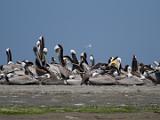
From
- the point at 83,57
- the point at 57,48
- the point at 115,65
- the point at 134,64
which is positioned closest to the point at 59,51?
the point at 57,48

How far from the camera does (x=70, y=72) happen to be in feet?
118

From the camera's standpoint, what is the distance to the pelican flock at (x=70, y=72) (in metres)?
33.0

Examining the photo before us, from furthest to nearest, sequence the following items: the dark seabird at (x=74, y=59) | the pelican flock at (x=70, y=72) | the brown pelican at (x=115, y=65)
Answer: the dark seabird at (x=74, y=59) < the brown pelican at (x=115, y=65) < the pelican flock at (x=70, y=72)

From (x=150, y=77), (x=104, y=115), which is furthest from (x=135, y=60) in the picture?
(x=104, y=115)

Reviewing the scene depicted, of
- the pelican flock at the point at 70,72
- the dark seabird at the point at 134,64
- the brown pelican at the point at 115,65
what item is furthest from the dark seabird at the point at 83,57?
the dark seabird at the point at 134,64

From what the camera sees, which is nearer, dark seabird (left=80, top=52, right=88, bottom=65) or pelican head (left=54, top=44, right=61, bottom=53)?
pelican head (left=54, top=44, right=61, bottom=53)

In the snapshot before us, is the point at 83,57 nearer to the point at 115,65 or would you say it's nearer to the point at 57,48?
the point at 57,48

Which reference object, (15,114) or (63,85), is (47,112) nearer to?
(15,114)

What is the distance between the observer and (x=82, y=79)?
33594mm

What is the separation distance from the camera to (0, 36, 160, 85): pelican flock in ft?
108

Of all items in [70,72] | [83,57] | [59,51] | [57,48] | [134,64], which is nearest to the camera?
[70,72]

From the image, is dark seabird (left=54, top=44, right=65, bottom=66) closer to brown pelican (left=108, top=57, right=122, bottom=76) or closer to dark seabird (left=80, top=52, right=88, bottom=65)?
dark seabird (left=80, top=52, right=88, bottom=65)

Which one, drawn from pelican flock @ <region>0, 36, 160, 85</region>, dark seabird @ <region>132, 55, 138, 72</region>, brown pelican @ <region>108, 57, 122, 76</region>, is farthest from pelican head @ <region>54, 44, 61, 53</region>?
dark seabird @ <region>132, 55, 138, 72</region>

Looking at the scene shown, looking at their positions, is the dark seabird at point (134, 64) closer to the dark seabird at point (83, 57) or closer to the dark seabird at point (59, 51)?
the dark seabird at point (83, 57)
